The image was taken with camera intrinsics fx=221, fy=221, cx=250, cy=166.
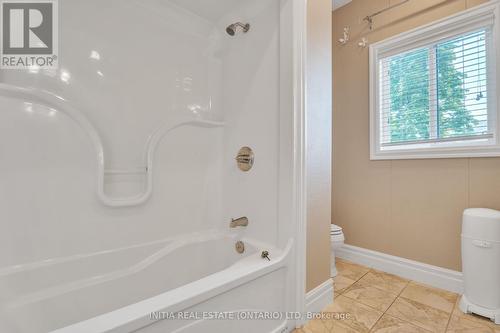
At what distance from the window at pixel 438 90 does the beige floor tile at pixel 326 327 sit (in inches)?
55.0

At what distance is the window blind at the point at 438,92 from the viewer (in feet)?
5.23

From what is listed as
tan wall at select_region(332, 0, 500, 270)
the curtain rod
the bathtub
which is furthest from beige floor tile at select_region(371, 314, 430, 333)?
the curtain rod

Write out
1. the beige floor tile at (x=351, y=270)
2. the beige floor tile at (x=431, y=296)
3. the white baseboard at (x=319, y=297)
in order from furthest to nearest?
1. the beige floor tile at (x=351, y=270)
2. the beige floor tile at (x=431, y=296)
3. the white baseboard at (x=319, y=297)

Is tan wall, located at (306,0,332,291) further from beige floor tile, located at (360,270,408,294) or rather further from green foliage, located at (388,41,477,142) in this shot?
green foliage, located at (388,41,477,142)

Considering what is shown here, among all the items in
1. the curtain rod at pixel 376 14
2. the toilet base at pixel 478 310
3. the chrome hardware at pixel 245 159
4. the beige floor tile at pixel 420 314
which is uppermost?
the curtain rod at pixel 376 14

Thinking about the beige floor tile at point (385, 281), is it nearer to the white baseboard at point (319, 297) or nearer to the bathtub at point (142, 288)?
the white baseboard at point (319, 297)

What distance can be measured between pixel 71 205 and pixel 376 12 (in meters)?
2.83

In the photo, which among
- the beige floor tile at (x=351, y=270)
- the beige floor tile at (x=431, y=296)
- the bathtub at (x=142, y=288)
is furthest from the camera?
the beige floor tile at (x=351, y=270)

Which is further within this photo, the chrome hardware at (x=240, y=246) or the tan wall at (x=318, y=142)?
the chrome hardware at (x=240, y=246)

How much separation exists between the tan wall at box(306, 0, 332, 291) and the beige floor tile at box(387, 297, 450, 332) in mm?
452

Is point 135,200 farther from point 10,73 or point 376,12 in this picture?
point 376,12

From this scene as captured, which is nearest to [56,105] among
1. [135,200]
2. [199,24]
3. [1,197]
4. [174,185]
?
[1,197]

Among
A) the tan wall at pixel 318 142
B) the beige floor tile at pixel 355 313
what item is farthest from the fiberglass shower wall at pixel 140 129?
the beige floor tile at pixel 355 313

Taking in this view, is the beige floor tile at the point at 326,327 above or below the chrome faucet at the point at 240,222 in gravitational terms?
below
